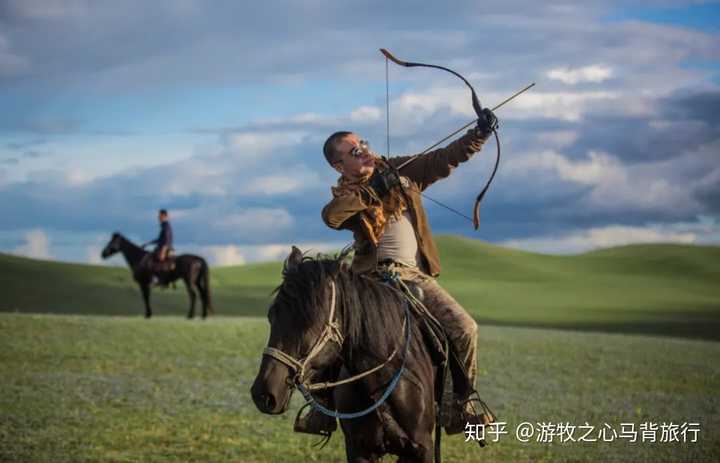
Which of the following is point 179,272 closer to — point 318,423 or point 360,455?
point 318,423

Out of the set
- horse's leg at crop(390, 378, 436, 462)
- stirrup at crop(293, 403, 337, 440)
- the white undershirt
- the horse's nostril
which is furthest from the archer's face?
the horse's nostril

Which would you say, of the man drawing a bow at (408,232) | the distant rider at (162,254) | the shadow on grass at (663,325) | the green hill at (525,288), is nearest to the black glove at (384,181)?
the man drawing a bow at (408,232)

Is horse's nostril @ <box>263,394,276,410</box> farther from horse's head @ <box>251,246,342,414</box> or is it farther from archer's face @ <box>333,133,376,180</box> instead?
archer's face @ <box>333,133,376,180</box>

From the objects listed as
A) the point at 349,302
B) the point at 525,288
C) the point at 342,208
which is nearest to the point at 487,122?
the point at 342,208

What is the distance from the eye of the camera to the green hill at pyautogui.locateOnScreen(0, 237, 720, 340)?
4875 cm

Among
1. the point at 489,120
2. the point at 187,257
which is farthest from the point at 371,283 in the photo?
the point at 187,257

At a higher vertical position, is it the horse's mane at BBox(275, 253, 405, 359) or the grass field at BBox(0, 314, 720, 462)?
the horse's mane at BBox(275, 253, 405, 359)

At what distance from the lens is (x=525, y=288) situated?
68625 mm

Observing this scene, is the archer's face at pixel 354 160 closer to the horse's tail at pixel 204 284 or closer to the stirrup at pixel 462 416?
the stirrup at pixel 462 416

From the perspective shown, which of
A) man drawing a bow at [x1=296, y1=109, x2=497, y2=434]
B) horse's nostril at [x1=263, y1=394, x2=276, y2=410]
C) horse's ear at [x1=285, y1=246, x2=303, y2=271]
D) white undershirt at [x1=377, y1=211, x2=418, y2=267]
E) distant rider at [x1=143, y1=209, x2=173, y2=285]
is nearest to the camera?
horse's nostril at [x1=263, y1=394, x2=276, y2=410]

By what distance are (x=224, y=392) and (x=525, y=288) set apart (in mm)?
50241

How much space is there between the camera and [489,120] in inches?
331

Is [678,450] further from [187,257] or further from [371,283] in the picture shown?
[187,257]

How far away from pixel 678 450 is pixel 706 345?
58.5 ft
